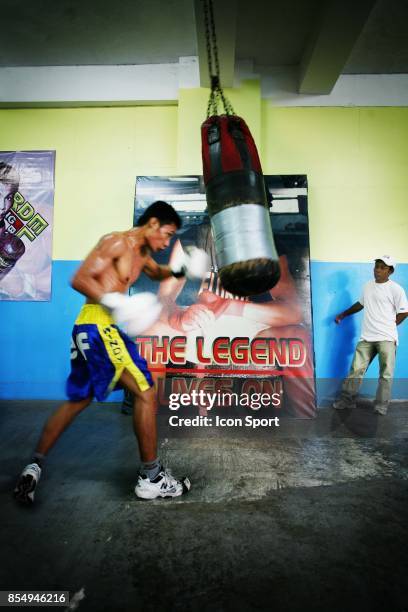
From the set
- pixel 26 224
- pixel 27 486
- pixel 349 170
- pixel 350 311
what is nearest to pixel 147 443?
pixel 27 486

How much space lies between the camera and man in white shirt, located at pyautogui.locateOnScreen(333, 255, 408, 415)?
3094 millimetres

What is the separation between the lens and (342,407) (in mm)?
3205

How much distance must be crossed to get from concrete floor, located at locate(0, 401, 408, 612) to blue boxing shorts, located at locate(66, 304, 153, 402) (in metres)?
0.51

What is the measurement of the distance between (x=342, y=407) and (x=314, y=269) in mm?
1261

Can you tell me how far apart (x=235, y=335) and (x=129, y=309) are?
5.16 feet

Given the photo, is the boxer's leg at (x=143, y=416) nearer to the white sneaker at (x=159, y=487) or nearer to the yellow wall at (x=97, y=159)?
the white sneaker at (x=159, y=487)

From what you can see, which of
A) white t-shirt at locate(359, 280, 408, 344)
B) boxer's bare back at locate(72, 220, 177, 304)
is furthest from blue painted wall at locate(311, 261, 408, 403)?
boxer's bare back at locate(72, 220, 177, 304)

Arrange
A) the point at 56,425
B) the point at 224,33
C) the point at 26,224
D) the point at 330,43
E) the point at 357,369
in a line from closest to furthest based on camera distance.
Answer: the point at 56,425
the point at 224,33
the point at 330,43
the point at 357,369
the point at 26,224

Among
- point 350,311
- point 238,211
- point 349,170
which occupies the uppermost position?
point 349,170

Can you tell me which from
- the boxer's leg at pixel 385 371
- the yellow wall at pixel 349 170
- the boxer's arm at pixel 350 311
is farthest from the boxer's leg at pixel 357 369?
the yellow wall at pixel 349 170

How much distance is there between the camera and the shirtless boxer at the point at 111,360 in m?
1.61

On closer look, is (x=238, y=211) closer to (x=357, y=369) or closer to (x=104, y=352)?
(x=104, y=352)

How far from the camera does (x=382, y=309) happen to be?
123 inches

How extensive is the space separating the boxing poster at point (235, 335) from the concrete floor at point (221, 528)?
653mm
